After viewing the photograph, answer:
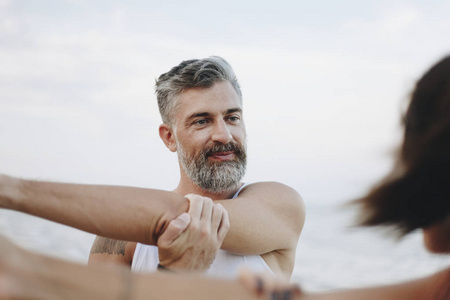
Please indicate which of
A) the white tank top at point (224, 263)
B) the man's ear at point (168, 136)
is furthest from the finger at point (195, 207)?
the man's ear at point (168, 136)

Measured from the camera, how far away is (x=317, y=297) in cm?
102

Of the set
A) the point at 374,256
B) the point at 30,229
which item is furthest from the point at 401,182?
the point at 30,229

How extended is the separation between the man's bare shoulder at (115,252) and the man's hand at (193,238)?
847 millimetres

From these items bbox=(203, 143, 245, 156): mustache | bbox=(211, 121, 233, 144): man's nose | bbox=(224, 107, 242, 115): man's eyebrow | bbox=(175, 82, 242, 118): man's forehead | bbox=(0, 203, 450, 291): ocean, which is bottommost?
bbox=(203, 143, 245, 156): mustache

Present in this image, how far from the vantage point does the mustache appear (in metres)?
3.06

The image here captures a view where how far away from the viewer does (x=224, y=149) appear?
3.07 m

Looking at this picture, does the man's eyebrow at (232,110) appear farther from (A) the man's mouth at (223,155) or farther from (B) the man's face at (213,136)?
(A) the man's mouth at (223,155)

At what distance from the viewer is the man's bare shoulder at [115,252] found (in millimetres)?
2800

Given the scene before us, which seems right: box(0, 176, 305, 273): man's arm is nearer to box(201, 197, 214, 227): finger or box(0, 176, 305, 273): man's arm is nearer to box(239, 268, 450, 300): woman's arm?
box(201, 197, 214, 227): finger

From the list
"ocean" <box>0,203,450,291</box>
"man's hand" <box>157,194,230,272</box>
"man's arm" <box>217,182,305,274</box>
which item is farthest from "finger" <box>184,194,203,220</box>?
"ocean" <box>0,203,450,291</box>

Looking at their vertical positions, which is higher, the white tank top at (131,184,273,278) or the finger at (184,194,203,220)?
the finger at (184,194,203,220)

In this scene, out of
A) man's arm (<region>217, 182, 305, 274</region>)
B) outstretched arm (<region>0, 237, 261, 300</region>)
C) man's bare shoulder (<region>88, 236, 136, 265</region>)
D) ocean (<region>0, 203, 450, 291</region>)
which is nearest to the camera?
outstretched arm (<region>0, 237, 261, 300</region>)

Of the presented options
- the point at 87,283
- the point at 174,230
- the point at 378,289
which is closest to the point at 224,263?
the point at 174,230

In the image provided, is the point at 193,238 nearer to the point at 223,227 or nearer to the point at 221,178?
the point at 223,227
